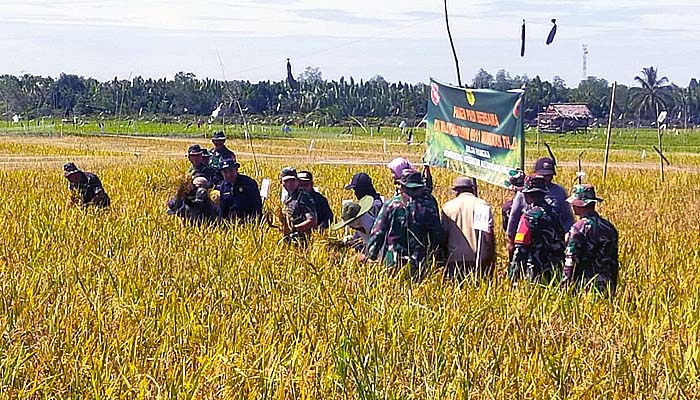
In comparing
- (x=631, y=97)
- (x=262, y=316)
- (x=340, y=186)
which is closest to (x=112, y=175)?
(x=340, y=186)

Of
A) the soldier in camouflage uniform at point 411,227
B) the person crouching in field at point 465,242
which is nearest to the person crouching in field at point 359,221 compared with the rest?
the soldier in camouflage uniform at point 411,227

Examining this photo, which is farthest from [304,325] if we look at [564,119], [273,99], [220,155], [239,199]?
[273,99]

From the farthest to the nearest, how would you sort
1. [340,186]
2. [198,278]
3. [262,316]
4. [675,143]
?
1. [675,143]
2. [340,186]
3. [198,278]
4. [262,316]

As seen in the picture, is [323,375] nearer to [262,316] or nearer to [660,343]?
[262,316]

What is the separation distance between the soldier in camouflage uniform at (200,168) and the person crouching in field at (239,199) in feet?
1.80

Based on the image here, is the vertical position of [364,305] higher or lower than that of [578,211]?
lower

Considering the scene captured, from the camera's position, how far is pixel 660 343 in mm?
5406

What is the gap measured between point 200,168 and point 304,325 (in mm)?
5385

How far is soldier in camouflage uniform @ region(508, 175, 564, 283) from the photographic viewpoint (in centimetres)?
706

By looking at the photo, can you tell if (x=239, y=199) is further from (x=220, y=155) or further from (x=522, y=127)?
(x=522, y=127)

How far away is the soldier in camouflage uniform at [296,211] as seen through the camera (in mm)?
8758

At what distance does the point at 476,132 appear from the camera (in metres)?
8.02

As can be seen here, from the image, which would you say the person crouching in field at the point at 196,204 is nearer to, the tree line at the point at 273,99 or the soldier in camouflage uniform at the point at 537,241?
the soldier in camouflage uniform at the point at 537,241

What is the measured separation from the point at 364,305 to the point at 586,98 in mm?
85864
